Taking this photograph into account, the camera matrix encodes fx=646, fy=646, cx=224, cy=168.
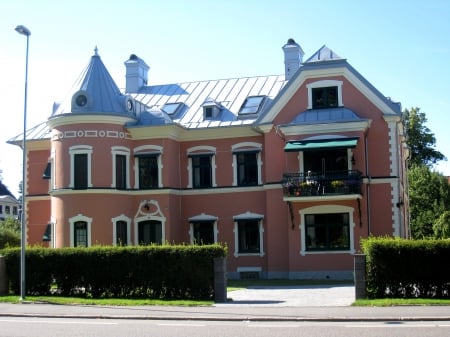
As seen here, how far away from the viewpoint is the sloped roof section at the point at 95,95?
33594 millimetres

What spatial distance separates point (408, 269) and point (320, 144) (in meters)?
11.5

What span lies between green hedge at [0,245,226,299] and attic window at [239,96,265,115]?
47.1ft

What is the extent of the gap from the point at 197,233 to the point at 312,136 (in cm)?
852

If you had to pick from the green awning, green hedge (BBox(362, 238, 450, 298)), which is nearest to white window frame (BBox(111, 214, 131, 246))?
the green awning

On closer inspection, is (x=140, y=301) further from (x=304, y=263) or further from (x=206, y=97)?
(x=206, y=97)

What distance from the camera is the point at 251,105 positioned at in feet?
119

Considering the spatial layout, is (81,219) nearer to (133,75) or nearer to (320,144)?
(320,144)

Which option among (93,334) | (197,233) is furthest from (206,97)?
(93,334)

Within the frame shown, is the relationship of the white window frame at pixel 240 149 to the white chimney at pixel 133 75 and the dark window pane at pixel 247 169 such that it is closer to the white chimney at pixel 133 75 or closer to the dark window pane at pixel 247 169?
the dark window pane at pixel 247 169

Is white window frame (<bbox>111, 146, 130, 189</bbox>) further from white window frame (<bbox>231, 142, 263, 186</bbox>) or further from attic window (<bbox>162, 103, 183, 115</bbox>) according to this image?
white window frame (<bbox>231, 142, 263, 186</bbox>)

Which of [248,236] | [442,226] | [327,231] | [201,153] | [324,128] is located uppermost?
[324,128]

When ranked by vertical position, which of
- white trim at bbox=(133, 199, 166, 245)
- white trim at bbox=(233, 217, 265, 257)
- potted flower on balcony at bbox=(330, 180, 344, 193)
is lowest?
white trim at bbox=(233, 217, 265, 257)

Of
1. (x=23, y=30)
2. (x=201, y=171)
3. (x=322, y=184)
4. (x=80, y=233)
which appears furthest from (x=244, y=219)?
(x=23, y=30)

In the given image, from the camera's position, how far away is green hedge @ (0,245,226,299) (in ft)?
73.6
